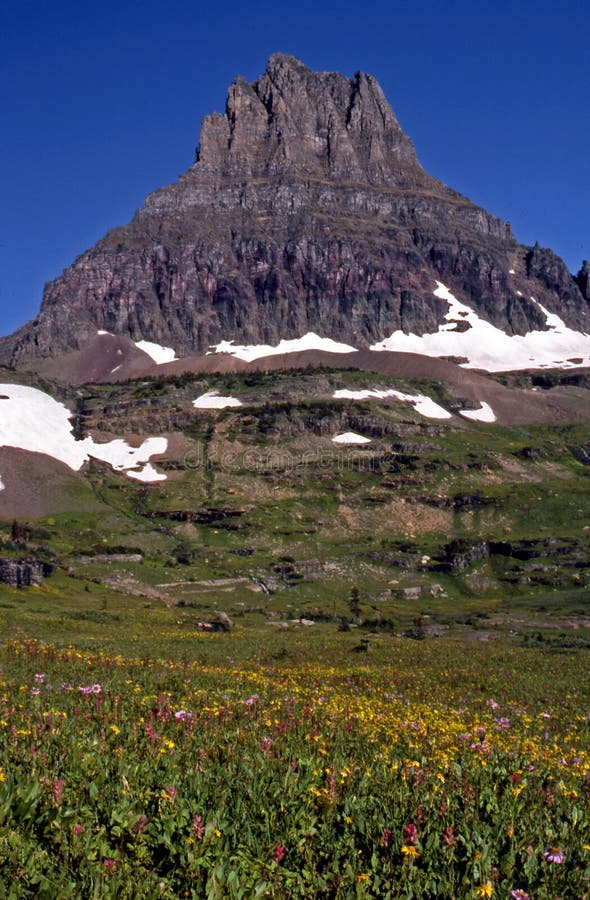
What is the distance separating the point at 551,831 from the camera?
8.91 meters

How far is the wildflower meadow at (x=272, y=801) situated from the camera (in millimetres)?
7461

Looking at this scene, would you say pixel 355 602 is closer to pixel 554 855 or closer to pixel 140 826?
pixel 554 855

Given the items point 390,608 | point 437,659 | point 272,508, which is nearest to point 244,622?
point 390,608

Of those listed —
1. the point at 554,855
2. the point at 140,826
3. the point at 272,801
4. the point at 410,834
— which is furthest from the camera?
the point at 272,801

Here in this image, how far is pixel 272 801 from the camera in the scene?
377 inches

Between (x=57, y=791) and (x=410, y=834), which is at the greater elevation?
(x=57, y=791)

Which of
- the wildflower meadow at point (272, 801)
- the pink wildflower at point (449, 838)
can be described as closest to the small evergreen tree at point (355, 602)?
the wildflower meadow at point (272, 801)

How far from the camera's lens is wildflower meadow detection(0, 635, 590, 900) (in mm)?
7461

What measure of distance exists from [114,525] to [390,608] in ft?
213

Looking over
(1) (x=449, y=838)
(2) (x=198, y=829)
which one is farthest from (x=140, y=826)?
(1) (x=449, y=838)

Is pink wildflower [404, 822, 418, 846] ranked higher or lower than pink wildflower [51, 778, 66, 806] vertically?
lower

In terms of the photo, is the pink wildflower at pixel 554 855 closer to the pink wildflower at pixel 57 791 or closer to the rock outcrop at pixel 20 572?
the pink wildflower at pixel 57 791

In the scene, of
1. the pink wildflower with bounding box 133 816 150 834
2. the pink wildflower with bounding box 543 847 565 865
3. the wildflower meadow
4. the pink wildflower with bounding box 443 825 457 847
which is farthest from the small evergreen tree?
the pink wildflower with bounding box 133 816 150 834

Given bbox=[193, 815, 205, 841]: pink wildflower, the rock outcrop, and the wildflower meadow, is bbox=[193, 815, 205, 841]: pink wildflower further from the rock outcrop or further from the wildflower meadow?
the rock outcrop
